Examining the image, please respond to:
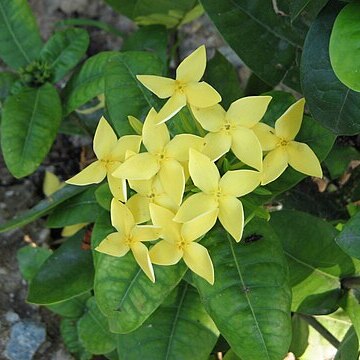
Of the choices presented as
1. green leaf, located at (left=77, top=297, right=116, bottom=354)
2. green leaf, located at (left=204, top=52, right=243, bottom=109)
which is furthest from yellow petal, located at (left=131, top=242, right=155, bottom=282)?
green leaf, located at (left=204, top=52, right=243, bottom=109)

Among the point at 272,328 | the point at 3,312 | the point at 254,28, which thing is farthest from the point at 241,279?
the point at 3,312

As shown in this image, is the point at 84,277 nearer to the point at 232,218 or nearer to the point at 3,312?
the point at 3,312

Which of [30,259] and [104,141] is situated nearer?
[104,141]

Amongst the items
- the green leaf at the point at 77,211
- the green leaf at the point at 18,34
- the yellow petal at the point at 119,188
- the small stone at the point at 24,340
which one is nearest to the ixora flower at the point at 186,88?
the yellow petal at the point at 119,188

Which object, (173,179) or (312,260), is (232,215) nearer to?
(173,179)

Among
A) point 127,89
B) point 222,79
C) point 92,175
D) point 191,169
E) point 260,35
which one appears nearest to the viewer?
point 191,169

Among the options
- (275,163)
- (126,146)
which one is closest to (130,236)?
(126,146)

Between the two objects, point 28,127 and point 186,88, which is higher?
point 186,88
